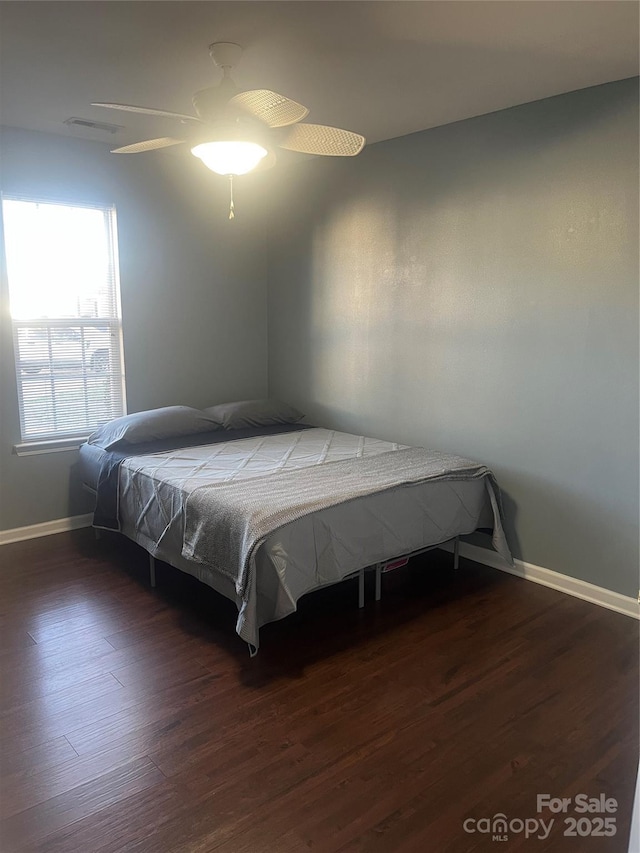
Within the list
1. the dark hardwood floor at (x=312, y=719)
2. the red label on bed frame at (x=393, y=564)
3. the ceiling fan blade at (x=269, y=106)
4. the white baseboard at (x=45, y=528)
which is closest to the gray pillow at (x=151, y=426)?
the white baseboard at (x=45, y=528)

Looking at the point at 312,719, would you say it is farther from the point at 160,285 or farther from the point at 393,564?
the point at 160,285

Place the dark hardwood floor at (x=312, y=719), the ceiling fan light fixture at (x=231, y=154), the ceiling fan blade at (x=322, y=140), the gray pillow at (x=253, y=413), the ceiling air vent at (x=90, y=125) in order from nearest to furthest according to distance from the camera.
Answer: the dark hardwood floor at (x=312, y=719)
the ceiling fan light fixture at (x=231, y=154)
the ceiling fan blade at (x=322, y=140)
the ceiling air vent at (x=90, y=125)
the gray pillow at (x=253, y=413)

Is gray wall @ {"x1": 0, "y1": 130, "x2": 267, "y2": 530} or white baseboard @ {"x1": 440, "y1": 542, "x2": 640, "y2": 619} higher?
gray wall @ {"x1": 0, "y1": 130, "x2": 267, "y2": 530}

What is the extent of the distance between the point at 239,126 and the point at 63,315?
2224 mm

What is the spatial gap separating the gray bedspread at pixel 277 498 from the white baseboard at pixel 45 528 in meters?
1.63

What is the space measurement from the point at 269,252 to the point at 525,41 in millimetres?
2761

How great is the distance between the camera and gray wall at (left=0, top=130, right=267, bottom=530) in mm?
3824

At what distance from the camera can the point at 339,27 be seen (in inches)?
90.2

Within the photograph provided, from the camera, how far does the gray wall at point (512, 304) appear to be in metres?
2.93

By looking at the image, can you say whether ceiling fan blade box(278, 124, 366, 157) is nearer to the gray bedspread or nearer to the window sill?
the gray bedspread

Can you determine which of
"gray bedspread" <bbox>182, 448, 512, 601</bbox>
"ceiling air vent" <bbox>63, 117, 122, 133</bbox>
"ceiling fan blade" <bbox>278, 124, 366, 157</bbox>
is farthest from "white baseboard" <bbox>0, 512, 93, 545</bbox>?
"ceiling fan blade" <bbox>278, 124, 366, 157</bbox>

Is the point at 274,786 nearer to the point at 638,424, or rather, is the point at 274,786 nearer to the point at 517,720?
the point at 517,720

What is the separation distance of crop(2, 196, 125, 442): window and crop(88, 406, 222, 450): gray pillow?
269mm

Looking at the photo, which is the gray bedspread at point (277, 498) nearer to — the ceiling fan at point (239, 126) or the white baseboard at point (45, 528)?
the ceiling fan at point (239, 126)
